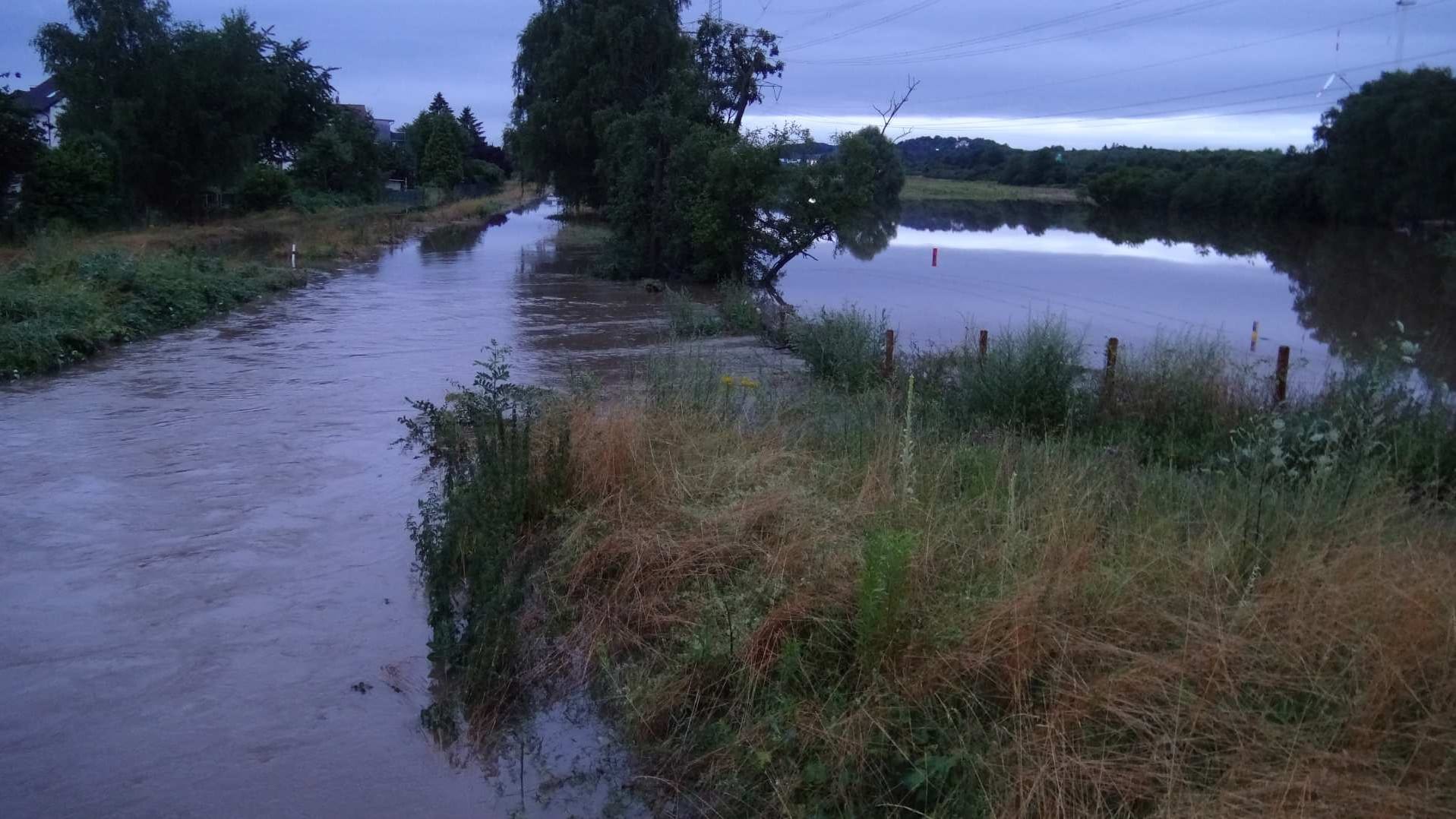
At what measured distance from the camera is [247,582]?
26.1 feet

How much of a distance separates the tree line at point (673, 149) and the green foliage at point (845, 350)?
45.8 feet

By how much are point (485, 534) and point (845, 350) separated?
8.09 meters

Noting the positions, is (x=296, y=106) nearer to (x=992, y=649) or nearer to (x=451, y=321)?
(x=451, y=321)

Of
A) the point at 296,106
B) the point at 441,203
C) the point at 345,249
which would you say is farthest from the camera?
the point at 441,203

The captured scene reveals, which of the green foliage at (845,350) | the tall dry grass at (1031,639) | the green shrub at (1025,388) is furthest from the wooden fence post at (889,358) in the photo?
the tall dry grass at (1031,639)

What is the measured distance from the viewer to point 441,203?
74.0 m

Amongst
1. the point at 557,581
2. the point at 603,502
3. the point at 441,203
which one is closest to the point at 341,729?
the point at 557,581

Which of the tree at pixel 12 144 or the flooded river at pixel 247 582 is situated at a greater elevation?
the tree at pixel 12 144

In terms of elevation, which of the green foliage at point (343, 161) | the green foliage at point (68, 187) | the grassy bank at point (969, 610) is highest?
the green foliage at point (343, 161)

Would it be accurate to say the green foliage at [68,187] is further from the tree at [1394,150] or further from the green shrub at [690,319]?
the tree at [1394,150]

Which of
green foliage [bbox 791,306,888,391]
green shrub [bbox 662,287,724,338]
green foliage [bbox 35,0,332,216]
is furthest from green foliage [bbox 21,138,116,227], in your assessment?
green foliage [bbox 791,306,888,391]

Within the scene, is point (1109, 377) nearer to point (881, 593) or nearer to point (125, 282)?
point (881, 593)

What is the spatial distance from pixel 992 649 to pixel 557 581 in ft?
10.0

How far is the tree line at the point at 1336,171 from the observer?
5356 centimetres
